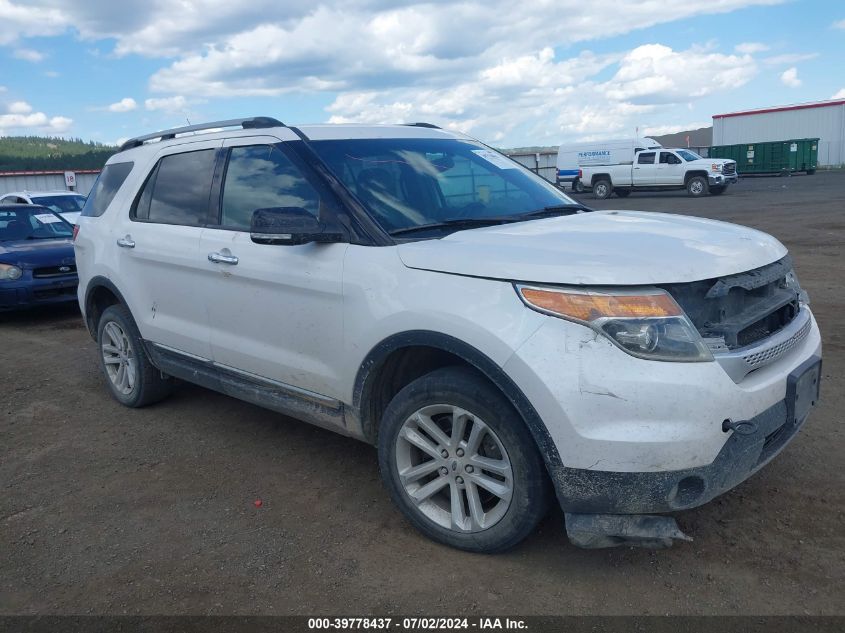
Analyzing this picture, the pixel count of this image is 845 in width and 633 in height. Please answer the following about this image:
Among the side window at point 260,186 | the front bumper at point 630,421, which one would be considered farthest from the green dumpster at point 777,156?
the front bumper at point 630,421

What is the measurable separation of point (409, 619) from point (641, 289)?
154 cm

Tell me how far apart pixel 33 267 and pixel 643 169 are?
26728mm

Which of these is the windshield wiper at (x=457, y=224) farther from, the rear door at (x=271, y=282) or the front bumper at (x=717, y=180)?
the front bumper at (x=717, y=180)

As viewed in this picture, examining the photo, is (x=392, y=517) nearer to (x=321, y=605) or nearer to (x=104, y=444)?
(x=321, y=605)

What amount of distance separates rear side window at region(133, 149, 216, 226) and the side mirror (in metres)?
1.09

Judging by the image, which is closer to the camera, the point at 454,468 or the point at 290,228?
the point at 454,468

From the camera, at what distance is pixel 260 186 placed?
412cm

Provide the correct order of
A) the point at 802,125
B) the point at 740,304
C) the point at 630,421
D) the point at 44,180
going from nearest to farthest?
the point at 630,421 → the point at 740,304 → the point at 44,180 → the point at 802,125

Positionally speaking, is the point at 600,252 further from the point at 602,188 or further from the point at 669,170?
the point at 602,188

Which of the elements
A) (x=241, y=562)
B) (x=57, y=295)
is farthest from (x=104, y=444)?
(x=57, y=295)

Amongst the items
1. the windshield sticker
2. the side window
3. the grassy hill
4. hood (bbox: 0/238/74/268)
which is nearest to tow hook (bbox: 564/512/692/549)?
the side window

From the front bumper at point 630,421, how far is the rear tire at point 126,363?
3292mm

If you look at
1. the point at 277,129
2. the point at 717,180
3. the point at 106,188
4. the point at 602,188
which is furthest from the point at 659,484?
the point at 602,188

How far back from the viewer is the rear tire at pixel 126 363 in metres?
5.20
